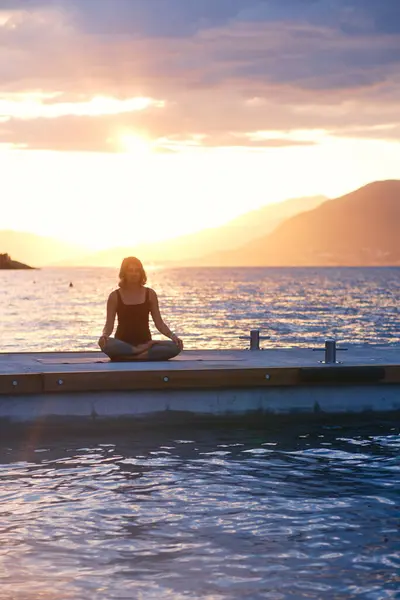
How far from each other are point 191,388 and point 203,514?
13.8 feet

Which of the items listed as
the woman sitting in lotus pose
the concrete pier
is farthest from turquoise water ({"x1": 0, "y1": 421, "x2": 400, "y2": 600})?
the woman sitting in lotus pose

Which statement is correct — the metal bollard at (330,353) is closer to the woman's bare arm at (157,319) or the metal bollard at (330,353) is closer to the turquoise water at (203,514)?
the turquoise water at (203,514)

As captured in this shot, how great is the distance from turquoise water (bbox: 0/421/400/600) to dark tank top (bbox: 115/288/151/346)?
169cm

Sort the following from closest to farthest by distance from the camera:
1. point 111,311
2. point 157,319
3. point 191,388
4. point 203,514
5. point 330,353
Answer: point 203,514 < point 191,388 < point 111,311 < point 157,319 < point 330,353

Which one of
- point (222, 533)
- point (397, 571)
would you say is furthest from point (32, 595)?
point (397, 571)

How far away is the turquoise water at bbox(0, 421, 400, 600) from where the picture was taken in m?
7.82

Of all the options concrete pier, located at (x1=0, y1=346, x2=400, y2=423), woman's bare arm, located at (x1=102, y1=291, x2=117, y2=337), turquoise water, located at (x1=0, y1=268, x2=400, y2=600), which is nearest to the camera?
turquoise water, located at (x1=0, y1=268, x2=400, y2=600)

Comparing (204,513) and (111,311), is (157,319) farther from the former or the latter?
(204,513)

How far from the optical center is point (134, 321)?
47.5ft

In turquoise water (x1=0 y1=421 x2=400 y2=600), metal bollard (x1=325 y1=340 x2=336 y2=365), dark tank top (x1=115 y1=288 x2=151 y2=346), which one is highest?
dark tank top (x1=115 y1=288 x2=151 y2=346)

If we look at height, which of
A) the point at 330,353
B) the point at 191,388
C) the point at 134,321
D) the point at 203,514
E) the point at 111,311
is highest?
the point at 111,311

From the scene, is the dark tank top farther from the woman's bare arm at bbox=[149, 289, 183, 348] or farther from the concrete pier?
the concrete pier

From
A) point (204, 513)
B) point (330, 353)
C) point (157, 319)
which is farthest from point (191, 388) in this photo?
A: point (204, 513)

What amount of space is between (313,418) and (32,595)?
25.0ft
